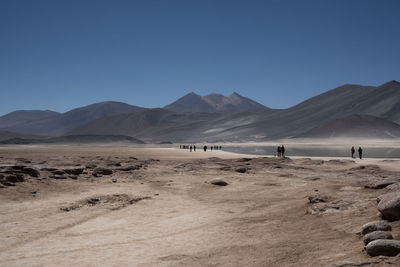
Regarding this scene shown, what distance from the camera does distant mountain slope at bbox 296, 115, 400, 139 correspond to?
119m

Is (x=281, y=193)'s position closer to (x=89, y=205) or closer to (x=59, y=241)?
(x=89, y=205)

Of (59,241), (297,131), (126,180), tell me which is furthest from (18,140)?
(59,241)

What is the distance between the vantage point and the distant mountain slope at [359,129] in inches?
4685

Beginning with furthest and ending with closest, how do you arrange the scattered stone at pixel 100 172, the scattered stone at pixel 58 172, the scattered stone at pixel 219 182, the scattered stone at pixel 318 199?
the scattered stone at pixel 100 172, the scattered stone at pixel 58 172, the scattered stone at pixel 219 182, the scattered stone at pixel 318 199

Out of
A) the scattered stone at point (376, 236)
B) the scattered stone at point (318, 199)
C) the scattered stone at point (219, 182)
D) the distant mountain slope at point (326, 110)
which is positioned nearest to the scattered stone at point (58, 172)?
the scattered stone at point (219, 182)

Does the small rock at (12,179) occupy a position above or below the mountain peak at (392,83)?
below

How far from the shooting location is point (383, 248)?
526 centimetres

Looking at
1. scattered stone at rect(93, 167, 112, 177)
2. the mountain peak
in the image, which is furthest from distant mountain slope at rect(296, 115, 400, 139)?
scattered stone at rect(93, 167, 112, 177)

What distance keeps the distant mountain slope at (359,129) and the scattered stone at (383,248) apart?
12202cm

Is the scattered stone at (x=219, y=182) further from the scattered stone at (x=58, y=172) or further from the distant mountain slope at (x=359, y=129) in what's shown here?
the distant mountain slope at (x=359, y=129)

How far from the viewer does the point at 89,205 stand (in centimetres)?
1133

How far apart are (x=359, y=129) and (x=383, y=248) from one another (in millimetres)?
129673

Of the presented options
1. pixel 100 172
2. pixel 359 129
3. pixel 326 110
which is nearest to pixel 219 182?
pixel 100 172

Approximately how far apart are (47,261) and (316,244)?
4.74 meters
